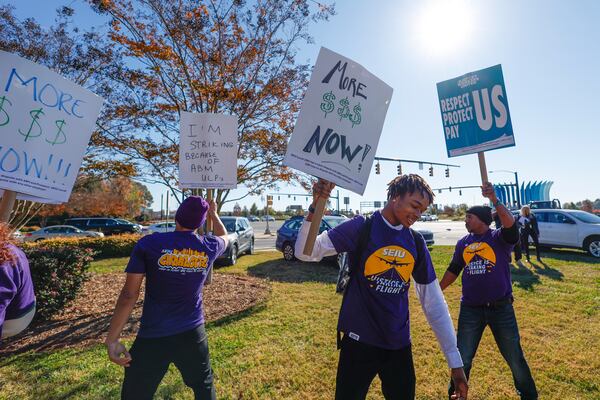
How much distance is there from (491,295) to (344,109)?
2194 mm

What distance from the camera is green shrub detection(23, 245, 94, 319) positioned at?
5207mm

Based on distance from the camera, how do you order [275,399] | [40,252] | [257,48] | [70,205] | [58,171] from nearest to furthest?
[58,171]
[275,399]
[40,252]
[257,48]
[70,205]

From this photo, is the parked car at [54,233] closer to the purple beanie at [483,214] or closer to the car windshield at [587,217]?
the purple beanie at [483,214]

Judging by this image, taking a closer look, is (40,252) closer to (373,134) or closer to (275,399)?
(275,399)

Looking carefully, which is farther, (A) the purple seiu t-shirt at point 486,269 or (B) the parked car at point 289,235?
(B) the parked car at point 289,235

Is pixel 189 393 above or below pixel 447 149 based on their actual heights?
below

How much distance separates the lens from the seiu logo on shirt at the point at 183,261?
217cm

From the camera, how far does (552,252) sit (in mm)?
13359

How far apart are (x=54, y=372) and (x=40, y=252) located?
2.79m

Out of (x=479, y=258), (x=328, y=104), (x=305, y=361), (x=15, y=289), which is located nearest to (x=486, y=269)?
(x=479, y=258)

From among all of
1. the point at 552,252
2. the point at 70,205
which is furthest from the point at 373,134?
the point at 70,205

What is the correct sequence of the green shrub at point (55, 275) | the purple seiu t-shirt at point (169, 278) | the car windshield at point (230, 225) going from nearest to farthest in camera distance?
1. the purple seiu t-shirt at point (169, 278)
2. the green shrub at point (55, 275)
3. the car windshield at point (230, 225)

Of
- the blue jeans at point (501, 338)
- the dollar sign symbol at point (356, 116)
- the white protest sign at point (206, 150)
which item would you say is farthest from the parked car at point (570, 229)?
the dollar sign symbol at point (356, 116)

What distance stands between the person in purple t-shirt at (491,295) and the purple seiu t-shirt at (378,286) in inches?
53.5
